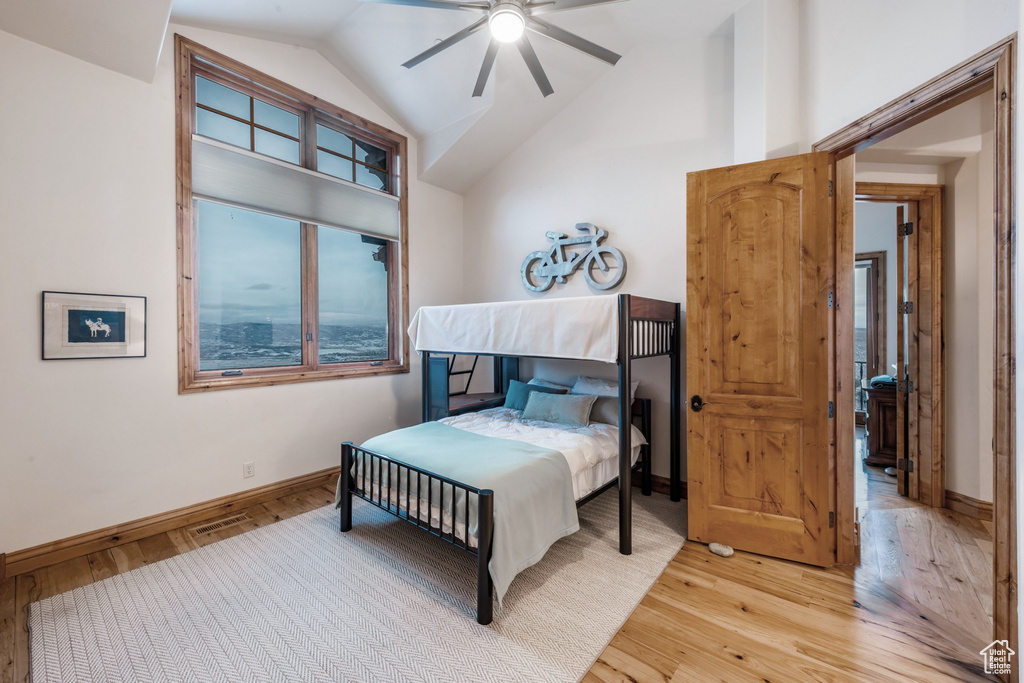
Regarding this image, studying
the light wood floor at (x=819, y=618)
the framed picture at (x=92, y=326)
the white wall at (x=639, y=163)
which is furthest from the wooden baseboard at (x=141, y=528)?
the light wood floor at (x=819, y=618)

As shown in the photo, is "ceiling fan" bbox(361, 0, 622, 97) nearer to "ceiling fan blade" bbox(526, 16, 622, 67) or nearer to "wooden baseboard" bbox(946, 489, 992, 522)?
"ceiling fan blade" bbox(526, 16, 622, 67)

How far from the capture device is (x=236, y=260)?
10.4 ft

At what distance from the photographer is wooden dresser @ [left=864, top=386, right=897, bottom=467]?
3.76 metres

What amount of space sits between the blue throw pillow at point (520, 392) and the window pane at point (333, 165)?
238 cm

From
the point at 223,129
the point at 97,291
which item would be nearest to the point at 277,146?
the point at 223,129

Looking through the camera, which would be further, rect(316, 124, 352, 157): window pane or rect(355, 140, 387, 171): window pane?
rect(355, 140, 387, 171): window pane

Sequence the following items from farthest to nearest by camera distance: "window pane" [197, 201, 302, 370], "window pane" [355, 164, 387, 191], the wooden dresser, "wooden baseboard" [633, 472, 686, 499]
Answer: "window pane" [355, 164, 387, 191] → the wooden dresser → "wooden baseboard" [633, 472, 686, 499] → "window pane" [197, 201, 302, 370]

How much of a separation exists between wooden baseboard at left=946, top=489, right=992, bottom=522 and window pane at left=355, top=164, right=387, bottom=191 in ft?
16.6

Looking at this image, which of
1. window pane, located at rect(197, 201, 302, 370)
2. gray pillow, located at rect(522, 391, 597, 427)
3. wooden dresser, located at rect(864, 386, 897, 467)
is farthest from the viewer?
wooden dresser, located at rect(864, 386, 897, 467)

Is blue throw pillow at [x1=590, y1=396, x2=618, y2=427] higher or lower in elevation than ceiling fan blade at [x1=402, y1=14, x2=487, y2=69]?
lower

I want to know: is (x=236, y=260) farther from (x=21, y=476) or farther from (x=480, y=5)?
(x=480, y=5)

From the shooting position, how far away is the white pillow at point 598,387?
11.1 ft

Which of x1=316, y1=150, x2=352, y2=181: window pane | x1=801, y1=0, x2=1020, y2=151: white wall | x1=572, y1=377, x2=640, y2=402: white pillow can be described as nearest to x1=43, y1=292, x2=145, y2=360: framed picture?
x1=316, y1=150, x2=352, y2=181: window pane

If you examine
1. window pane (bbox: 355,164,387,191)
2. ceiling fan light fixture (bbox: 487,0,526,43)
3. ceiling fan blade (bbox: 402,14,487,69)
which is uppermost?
ceiling fan blade (bbox: 402,14,487,69)
